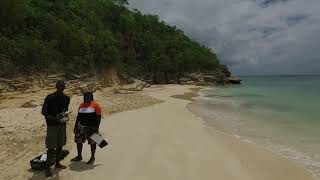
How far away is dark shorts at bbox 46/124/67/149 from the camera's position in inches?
320

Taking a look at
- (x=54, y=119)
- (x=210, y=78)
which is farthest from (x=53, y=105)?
(x=210, y=78)

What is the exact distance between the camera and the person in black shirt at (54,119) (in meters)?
8.05

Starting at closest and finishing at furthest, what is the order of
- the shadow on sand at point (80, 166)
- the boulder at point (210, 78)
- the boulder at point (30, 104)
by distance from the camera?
the shadow on sand at point (80, 166) < the boulder at point (30, 104) < the boulder at point (210, 78)

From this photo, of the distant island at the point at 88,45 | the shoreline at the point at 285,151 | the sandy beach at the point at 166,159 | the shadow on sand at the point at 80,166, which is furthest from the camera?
the distant island at the point at 88,45

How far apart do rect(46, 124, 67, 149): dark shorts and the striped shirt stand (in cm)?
54

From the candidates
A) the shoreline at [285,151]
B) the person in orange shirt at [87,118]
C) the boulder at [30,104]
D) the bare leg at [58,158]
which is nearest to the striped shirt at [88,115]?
the person in orange shirt at [87,118]

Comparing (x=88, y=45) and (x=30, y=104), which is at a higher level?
(x=88, y=45)

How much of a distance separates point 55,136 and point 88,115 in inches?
35.6

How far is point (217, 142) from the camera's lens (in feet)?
41.1

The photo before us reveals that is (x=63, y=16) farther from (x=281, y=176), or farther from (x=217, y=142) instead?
(x=281, y=176)

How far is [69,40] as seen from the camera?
33.5 metres

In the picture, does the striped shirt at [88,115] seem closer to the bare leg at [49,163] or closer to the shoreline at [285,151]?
the bare leg at [49,163]

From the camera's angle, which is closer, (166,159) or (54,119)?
(54,119)

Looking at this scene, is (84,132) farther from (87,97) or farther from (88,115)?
(87,97)
